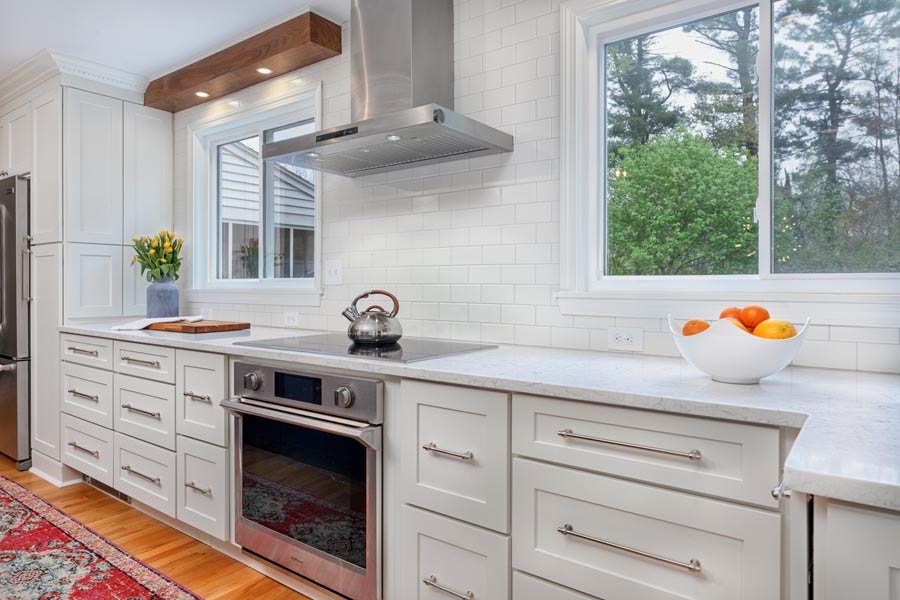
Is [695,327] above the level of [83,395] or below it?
above

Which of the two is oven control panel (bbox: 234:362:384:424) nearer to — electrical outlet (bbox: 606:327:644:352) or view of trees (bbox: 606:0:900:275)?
electrical outlet (bbox: 606:327:644:352)

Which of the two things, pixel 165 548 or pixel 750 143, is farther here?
pixel 165 548

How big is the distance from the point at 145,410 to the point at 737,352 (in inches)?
96.5

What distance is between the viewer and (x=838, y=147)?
1752mm

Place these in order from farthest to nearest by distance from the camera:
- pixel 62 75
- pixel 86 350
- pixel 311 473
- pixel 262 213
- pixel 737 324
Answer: pixel 262 213 → pixel 62 75 → pixel 86 350 → pixel 311 473 → pixel 737 324

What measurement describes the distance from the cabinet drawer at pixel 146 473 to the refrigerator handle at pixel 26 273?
130 cm

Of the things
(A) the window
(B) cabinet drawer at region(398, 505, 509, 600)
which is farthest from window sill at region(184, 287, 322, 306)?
(B) cabinet drawer at region(398, 505, 509, 600)

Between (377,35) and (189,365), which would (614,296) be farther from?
(189,365)

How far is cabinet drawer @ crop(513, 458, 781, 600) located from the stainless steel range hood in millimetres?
1267

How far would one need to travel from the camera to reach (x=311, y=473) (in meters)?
1.93

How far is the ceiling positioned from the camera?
2.63 metres

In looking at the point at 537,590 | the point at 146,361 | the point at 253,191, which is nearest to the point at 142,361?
the point at 146,361

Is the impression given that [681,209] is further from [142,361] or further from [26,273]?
[26,273]

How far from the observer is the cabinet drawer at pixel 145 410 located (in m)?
2.47
